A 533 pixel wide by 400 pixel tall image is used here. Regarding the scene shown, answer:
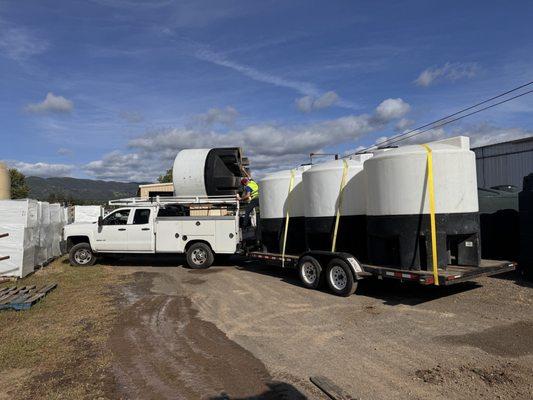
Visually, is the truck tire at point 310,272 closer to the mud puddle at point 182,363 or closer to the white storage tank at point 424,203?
the white storage tank at point 424,203

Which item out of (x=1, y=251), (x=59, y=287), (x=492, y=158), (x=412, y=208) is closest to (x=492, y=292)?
(x=412, y=208)

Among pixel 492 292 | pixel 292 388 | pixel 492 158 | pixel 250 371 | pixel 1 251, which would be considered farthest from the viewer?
pixel 492 158

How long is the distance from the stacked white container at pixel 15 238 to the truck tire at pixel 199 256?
4.50m

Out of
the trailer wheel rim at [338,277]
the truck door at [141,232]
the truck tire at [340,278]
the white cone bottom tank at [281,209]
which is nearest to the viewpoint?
the truck tire at [340,278]

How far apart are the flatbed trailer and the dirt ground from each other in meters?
0.33

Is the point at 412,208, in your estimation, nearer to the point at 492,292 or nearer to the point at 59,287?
the point at 492,292

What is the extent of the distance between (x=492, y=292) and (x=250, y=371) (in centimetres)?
585

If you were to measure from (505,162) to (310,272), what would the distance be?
1710 cm

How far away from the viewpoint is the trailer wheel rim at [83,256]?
49.3ft

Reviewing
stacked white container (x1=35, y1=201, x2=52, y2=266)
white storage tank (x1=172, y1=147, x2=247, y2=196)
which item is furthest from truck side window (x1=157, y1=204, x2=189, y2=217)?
stacked white container (x1=35, y1=201, x2=52, y2=266)

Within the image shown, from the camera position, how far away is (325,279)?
380 inches

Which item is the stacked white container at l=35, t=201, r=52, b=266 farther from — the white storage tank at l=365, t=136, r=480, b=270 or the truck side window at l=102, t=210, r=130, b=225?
the white storage tank at l=365, t=136, r=480, b=270

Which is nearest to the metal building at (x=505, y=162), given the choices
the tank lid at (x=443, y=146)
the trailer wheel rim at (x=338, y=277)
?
the tank lid at (x=443, y=146)

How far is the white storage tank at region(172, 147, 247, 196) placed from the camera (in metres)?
14.9
